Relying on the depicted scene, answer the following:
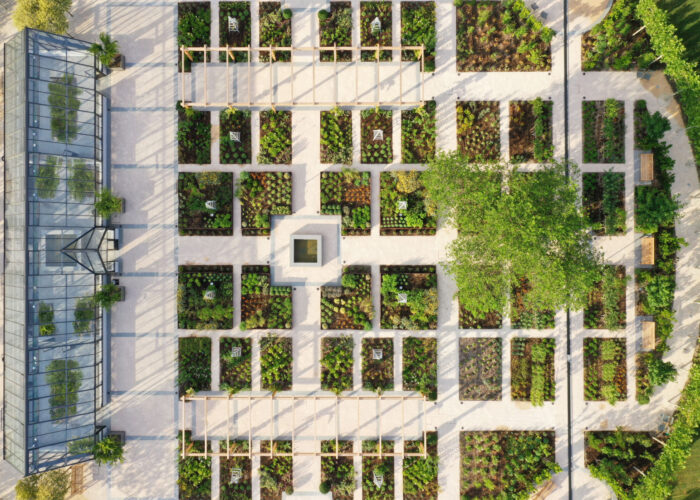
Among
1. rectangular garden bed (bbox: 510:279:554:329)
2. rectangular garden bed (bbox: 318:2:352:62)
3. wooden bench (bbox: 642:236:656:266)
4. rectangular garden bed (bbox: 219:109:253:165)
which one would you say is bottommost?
rectangular garden bed (bbox: 510:279:554:329)

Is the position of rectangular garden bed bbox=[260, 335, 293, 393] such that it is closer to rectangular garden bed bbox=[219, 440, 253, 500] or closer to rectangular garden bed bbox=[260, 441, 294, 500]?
rectangular garden bed bbox=[260, 441, 294, 500]

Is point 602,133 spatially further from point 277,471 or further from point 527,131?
point 277,471

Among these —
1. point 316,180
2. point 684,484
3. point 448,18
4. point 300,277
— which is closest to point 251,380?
point 300,277

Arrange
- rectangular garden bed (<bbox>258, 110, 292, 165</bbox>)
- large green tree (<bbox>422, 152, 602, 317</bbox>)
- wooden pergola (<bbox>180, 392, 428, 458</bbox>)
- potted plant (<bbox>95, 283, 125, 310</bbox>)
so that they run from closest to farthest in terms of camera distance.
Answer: large green tree (<bbox>422, 152, 602, 317</bbox>) < potted plant (<bbox>95, 283, 125, 310</bbox>) < wooden pergola (<bbox>180, 392, 428, 458</bbox>) < rectangular garden bed (<bbox>258, 110, 292, 165</bbox>)

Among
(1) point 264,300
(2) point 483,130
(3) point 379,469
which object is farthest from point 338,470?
(2) point 483,130

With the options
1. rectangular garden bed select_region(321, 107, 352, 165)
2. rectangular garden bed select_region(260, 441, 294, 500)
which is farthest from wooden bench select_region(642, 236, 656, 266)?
rectangular garden bed select_region(260, 441, 294, 500)
